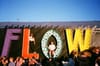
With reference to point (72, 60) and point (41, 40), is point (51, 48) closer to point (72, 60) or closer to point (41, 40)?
point (41, 40)

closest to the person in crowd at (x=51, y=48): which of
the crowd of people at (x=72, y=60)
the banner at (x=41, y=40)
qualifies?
the banner at (x=41, y=40)

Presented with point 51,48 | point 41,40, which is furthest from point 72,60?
point 41,40

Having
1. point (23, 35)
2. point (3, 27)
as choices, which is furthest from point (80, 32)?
point (3, 27)

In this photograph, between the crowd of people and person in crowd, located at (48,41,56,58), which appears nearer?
the crowd of people

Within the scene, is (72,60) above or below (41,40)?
below

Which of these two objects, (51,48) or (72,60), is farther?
(51,48)

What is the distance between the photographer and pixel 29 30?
14305 mm

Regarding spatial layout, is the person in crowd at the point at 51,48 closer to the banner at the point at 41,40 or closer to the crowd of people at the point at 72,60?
the banner at the point at 41,40

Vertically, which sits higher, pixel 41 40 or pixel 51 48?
pixel 41 40

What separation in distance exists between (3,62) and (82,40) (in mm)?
4400

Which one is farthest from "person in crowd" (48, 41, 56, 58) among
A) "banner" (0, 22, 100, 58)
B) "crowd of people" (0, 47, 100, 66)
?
"crowd of people" (0, 47, 100, 66)

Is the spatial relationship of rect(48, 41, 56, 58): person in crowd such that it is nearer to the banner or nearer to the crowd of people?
the banner

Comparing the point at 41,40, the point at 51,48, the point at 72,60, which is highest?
the point at 41,40

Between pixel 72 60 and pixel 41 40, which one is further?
pixel 41 40
